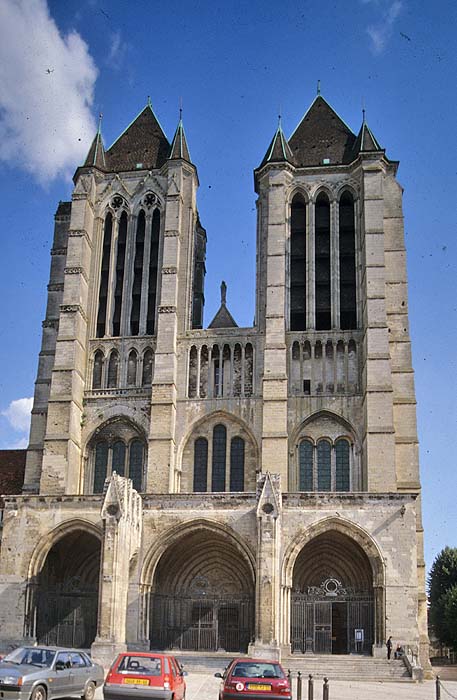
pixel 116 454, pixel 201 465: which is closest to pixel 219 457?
pixel 201 465

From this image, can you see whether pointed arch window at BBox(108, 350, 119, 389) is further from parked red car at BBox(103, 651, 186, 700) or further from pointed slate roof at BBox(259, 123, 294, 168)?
parked red car at BBox(103, 651, 186, 700)

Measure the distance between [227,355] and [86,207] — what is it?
1017cm

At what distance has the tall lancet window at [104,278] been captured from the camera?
41.0 metres

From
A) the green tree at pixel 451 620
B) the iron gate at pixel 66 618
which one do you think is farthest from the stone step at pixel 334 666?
the green tree at pixel 451 620

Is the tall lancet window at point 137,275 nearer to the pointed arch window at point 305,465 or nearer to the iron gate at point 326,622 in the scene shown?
the pointed arch window at point 305,465

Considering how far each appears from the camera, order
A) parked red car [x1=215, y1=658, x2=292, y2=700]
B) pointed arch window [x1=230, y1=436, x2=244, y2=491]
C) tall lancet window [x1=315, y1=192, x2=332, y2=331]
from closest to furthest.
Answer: parked red car [x1=215, y1=658, x2=292, y2=700], pointed arch window [x1=230, y1=436, x2=244, y2=491], tall lancet window [x1=315, y1=192, x2=332, y2=331]

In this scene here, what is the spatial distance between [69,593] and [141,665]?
1779cm

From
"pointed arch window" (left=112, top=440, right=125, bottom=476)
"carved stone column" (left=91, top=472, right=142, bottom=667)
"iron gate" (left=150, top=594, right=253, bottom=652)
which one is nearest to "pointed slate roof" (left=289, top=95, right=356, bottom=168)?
"pointed arch window" (left=112, top=440, right=125, bottom=476)

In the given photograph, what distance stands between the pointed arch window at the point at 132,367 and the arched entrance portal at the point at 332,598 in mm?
11756

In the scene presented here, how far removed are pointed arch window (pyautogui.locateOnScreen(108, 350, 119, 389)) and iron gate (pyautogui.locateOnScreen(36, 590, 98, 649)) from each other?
10028 mm

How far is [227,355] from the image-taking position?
38656 mm

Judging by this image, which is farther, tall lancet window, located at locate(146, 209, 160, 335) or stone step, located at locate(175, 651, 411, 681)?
tall lancet window, located at locate(146, 209, 160, 335)

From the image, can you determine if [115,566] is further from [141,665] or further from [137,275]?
[137,275]

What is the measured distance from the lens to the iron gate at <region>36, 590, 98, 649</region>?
102ft
